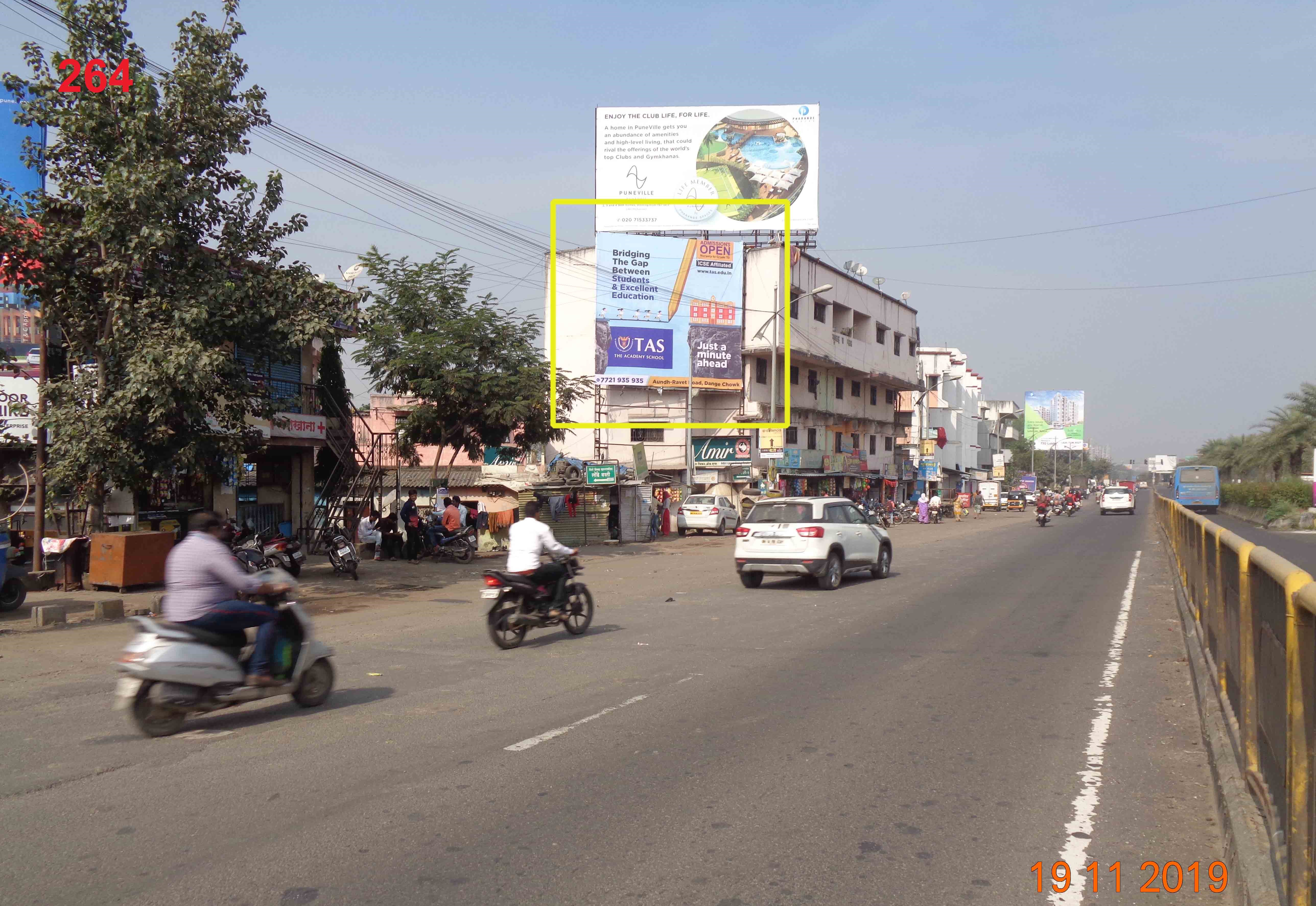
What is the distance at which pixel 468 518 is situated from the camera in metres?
25.8

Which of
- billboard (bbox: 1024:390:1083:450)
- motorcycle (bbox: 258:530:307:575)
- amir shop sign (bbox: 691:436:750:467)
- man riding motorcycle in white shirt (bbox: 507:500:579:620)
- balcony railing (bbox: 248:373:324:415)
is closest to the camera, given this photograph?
man riding motorcycle in white shirt (bbox: 507:500:579:620)

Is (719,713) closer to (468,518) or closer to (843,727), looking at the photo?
(843,727)

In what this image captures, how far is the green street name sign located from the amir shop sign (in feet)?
44.0

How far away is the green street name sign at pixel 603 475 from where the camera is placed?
3042cm

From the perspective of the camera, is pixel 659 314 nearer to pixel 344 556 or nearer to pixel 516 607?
pixel 344 556

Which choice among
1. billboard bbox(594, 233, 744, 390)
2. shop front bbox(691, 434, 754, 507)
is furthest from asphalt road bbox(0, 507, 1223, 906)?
shop front bbox(691, 434, 754, 507)

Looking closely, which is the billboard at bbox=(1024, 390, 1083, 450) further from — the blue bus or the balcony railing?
the balcony railing

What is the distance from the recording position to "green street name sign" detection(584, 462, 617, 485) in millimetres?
30422

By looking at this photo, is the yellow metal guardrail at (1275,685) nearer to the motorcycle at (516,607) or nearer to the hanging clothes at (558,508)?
the motorcycle at (516,607)

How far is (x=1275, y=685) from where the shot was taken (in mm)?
4414

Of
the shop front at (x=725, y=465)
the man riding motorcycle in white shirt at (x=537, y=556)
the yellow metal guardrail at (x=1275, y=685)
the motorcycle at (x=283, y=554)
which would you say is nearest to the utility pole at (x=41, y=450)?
the motorcycle at (x=283, y=554)

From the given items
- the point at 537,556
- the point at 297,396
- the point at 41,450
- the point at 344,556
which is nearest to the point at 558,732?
the point at 537,556

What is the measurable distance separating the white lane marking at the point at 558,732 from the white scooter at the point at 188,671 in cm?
207
